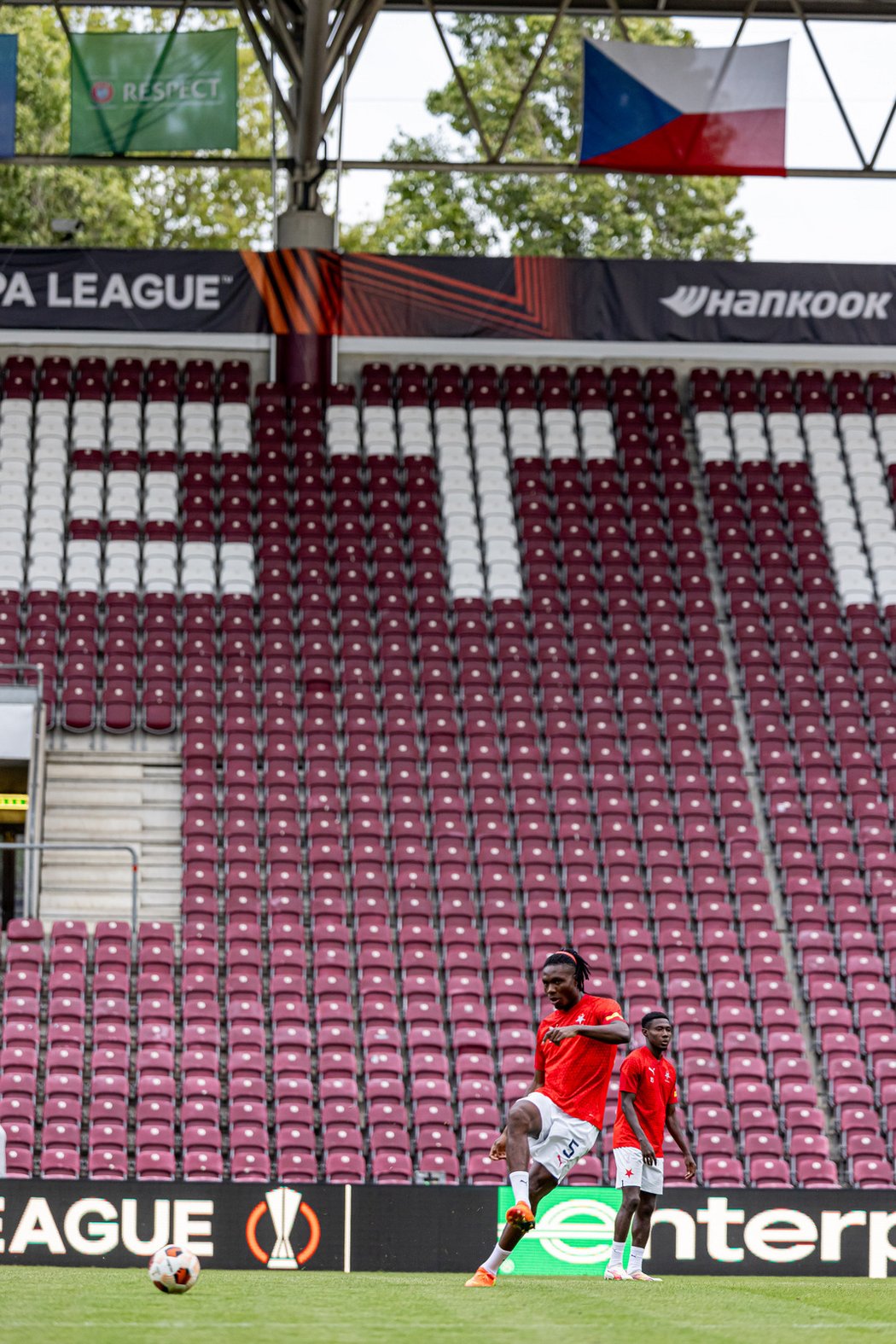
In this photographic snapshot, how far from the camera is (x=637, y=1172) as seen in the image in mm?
10766

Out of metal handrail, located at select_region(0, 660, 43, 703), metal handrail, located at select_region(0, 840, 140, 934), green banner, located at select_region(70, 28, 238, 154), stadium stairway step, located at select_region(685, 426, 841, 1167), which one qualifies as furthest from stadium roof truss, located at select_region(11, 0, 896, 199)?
metal handrail, located at select_region(0, 840, 140, 934)

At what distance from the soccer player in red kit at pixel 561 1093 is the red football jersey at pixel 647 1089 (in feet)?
3.82

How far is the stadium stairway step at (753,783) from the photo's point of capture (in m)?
18.3

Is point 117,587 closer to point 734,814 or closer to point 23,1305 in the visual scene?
point 734,814

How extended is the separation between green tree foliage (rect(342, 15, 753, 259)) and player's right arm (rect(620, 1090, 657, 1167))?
33105mm

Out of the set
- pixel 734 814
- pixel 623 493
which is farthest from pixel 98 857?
pixel 623 493

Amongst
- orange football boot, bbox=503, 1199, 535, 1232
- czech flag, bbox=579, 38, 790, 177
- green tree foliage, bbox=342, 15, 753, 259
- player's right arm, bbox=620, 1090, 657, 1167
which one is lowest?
orange football boot, bbox=503, 1199, 535, 1232

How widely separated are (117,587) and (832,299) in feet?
33.0

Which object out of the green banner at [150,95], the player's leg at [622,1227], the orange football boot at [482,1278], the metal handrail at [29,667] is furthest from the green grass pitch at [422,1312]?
the green banner at [150,95]

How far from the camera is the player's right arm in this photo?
35.3 feet

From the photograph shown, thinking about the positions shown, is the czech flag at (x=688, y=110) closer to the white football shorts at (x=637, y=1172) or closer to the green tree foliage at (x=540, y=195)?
the white football shorts at (x=637, y=1172)

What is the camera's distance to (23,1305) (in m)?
8.38

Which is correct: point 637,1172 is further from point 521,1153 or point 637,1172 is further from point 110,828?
point 110,828

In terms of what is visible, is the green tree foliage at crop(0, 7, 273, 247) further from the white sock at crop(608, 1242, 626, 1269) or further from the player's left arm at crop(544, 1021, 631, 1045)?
the player's left arm at crop(544, 1021, 631, 1045)
